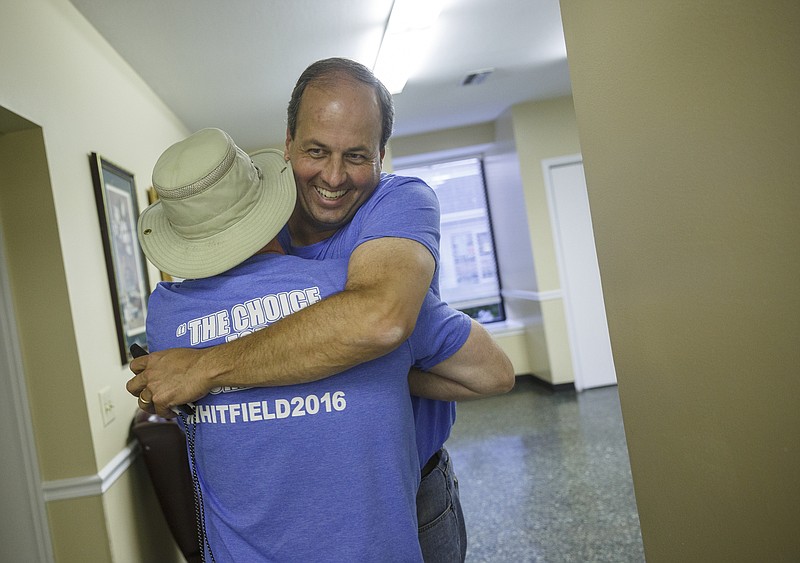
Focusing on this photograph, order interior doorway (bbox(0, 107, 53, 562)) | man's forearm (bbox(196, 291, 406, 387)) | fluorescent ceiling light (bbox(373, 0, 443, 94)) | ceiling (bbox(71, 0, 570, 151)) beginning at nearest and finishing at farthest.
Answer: man's forearm (bbox(196, 291, 406, 387)) < interior doorway (bbox(0, 107, 53, 562)) < ceiling (bbox(71, 0, 570, 151)) < fluorescent ceiling light (bbox(373, 0, 443, 94))

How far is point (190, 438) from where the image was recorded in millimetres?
1112

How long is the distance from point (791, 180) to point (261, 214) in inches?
31.6

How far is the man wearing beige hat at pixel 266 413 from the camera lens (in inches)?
39.8

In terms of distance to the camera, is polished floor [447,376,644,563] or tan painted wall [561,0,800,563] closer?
tan painted wall [561,0,800,563]

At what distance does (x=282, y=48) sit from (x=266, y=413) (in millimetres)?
3446

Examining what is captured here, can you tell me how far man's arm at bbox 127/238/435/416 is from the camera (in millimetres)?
967

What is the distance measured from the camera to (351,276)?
3.37 ft

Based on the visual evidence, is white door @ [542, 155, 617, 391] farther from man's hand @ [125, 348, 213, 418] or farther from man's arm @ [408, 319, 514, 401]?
man's hand @ [125, 348, 213, 418]

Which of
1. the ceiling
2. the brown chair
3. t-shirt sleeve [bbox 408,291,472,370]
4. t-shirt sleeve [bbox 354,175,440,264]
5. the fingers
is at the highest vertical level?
the ceiling

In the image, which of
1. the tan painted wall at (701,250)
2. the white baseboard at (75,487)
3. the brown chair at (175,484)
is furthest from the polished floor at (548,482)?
the tan painted wall at (701,250)

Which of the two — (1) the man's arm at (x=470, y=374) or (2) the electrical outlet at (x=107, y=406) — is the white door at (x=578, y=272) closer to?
(2) the electrical outlet at (x=107, y=406)

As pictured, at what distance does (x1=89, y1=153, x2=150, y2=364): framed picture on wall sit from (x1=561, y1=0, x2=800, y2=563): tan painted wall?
2267 mm

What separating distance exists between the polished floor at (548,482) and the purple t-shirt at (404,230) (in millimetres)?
2093

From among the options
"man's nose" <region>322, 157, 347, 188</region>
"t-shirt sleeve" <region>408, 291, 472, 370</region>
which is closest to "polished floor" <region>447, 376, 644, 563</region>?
"t-shirt sleeve" <region>408, 291, 472, 370</region>
